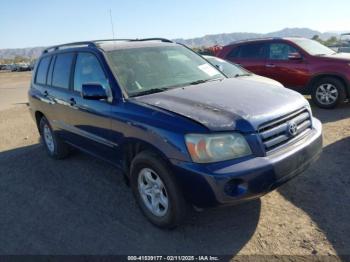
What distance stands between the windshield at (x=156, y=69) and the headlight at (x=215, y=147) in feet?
3.64

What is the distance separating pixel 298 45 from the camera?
8.89 metres

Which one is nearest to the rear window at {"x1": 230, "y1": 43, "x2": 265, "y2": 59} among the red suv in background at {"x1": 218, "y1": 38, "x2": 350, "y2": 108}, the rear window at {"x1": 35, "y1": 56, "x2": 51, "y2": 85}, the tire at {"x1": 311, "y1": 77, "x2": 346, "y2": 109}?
the red suv in background at {"x1": 218, "y1": 38, "x2": 350, "y2": 108}

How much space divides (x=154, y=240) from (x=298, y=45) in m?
6.98

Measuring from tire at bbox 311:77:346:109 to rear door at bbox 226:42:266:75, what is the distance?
148cm

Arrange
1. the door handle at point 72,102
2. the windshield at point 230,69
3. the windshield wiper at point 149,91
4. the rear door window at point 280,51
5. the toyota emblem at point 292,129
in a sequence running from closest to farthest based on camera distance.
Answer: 1. the toyota emblem at point 292,129
2. the windshield wiper at point 149,91
3. the door handle at point 72,102
4. the windshield at point 230,69
5. the rear door window at point 280,51

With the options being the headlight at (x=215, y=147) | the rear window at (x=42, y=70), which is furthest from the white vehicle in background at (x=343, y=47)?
the headlight at (x=215, y=147)

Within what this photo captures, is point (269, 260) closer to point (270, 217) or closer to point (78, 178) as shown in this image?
point (270, 217)

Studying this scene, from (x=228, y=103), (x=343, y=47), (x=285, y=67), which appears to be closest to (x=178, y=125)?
(x=228, y=103)

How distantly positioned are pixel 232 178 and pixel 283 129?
778 millimetres

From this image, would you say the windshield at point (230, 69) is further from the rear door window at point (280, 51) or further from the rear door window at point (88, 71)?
the rear door window at point (88, 71)

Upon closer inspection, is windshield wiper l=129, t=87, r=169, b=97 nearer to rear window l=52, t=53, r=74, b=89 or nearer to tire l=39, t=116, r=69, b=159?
rear window l=52, t=53, r=74, b=89

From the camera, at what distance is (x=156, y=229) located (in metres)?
3.72

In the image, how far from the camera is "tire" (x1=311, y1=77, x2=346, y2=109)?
26.8 feet

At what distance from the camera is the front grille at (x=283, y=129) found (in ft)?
10.7
